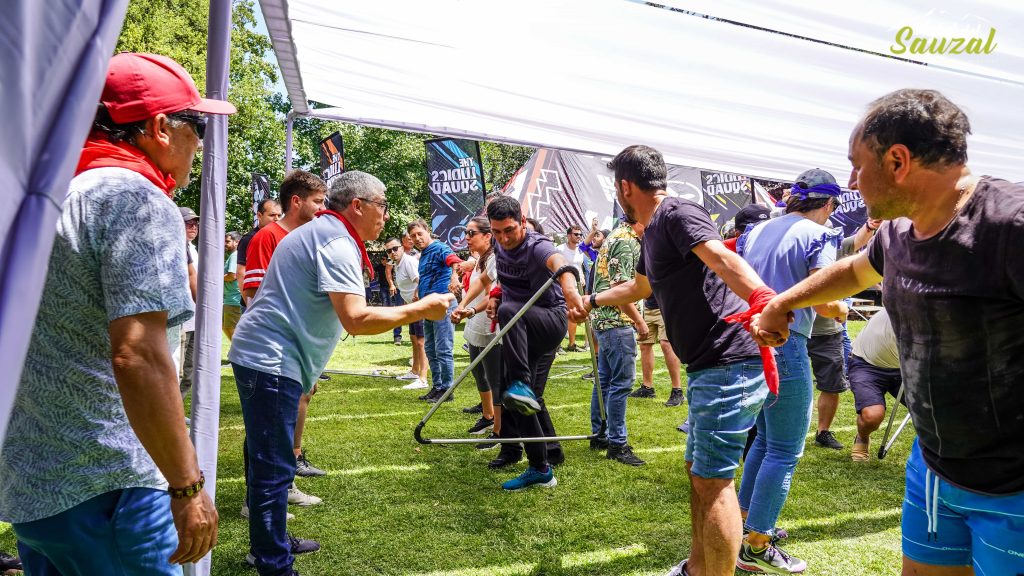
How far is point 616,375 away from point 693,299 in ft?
10.5

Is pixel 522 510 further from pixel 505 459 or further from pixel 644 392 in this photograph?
pixel 644 392

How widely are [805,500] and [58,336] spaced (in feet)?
15.8

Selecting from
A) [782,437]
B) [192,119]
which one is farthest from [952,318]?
[192,119]

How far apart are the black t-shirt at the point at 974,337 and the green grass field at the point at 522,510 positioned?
7.23ft

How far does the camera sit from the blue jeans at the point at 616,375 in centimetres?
597

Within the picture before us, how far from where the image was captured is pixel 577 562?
3.84m

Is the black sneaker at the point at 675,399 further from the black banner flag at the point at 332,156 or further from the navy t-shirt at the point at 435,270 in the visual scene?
the black banner flag at the point at 332,156

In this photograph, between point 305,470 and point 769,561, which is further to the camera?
point 305,470

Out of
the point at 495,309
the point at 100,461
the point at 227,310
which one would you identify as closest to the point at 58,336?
the point at 100,461

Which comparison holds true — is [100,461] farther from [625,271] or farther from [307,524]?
[625,271]

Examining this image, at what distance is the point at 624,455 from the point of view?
232 inches

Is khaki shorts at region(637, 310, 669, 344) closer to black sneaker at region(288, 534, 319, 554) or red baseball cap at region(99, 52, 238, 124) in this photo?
black sneaker at region(288, 534, 319, 554)

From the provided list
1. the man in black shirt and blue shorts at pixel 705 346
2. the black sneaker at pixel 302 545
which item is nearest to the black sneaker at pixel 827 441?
the man in black shirt and blue shorts at pixel 705 346

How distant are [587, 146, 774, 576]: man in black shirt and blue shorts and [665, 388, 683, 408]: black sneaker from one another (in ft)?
16.4
